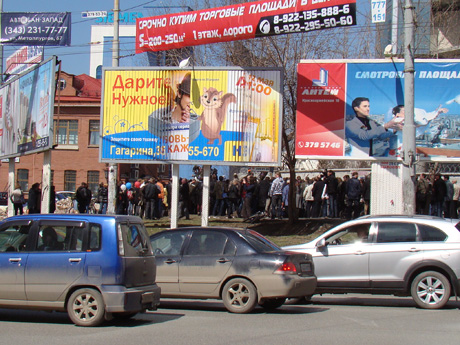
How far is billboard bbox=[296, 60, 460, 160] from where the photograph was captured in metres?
20.1

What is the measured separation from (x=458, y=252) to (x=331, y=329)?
3.27m

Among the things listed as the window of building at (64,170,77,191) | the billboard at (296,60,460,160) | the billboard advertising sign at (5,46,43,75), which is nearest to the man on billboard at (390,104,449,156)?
the billboard at (296,60,460,160)

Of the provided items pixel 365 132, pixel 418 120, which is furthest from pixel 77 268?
pixel 418 120

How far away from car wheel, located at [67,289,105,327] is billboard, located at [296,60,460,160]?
12.8 meters

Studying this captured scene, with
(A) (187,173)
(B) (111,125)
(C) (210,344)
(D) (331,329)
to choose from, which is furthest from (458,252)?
(A) (187,173)

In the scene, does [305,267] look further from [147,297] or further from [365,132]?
[365,132]

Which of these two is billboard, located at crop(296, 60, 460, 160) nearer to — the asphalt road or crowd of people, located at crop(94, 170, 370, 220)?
crowd of people, located at crop(94, 170, 370, 220)

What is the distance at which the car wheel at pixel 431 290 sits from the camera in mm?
11062

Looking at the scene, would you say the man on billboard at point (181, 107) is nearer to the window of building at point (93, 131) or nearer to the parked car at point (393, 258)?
the parked car at point (393, 258)

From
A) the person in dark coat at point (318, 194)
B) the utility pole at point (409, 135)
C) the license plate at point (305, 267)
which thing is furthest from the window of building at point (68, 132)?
the license plate at point (305, 267)

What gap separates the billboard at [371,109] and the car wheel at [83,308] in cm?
1284

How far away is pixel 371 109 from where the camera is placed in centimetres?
2042

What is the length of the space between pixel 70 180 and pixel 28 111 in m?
22.0

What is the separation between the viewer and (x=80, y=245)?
8.85 meters
